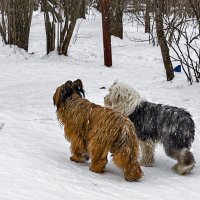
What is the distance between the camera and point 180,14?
18.2m

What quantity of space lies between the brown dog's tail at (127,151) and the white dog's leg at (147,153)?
992 mm

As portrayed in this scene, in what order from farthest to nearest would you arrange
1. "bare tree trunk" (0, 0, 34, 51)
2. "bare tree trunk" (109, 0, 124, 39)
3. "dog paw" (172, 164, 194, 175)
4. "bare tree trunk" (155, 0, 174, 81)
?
"bare tree trunk" (109, 0, 124, 39) < "bare tree trunk" (0, 0, 34, 51) < "bare tree trunk" (155, 0, 174, 81) < "dog paw" (172, 164, 194, 175)

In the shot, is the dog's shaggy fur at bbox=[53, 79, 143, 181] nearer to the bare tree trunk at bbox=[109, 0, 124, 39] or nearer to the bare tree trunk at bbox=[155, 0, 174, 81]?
the bare tree trunk at bbox=[155, 0, 174, 81]

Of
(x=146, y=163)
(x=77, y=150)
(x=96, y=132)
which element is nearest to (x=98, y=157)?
(x=96, y=132)

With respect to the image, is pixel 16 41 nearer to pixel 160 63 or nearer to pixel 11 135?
pixel 160 63

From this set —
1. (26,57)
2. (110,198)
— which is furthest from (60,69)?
(110,198)

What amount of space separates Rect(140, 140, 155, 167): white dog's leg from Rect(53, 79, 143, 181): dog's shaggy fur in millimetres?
935

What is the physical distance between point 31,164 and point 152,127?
184cm

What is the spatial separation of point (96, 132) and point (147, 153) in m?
1.27

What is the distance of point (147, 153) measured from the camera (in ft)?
20.6

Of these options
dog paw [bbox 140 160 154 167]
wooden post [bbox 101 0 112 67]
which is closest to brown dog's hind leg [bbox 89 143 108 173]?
dog paw [bbox 140 160 154 167]

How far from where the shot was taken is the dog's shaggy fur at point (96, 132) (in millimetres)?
5152

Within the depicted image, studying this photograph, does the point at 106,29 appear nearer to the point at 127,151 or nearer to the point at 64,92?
the point at 64,92

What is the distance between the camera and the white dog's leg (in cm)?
626
